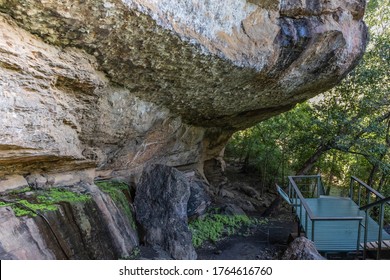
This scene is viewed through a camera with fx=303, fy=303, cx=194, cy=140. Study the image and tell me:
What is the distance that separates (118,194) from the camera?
Result: 643 cm

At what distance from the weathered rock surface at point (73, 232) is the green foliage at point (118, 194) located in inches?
6.3

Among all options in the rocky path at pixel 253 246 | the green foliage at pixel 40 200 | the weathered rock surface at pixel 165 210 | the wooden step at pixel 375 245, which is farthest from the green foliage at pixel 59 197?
the wooden step at pixel 375 245

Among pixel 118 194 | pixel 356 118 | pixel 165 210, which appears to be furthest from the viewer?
pixel 356 118

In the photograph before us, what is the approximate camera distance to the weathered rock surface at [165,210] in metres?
6.30

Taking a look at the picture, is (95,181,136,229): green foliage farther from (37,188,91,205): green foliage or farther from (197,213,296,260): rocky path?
(197,213,296,260): rocky path

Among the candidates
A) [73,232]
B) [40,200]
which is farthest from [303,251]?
[40,200]

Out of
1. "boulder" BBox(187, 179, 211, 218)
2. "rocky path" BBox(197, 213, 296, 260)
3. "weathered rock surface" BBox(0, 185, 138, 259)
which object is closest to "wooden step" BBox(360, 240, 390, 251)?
"rocky path" BBox(197, 213, 296, 260)

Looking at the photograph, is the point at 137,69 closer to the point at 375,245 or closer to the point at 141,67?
the point at 141,67

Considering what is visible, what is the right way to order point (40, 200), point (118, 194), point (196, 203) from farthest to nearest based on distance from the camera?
point (196, 203) < point (118, 194) < point (40, 200)

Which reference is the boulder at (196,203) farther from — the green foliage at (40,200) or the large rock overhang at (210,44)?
the green foliage at (40,200)

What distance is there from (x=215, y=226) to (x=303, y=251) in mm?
3973

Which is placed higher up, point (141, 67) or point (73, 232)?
point (141, 67)

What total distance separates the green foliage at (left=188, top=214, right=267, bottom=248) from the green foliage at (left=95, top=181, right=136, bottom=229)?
2.07 metres

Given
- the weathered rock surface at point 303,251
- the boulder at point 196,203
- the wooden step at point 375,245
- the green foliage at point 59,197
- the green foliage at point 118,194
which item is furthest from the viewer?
the boulder at point 196,203
